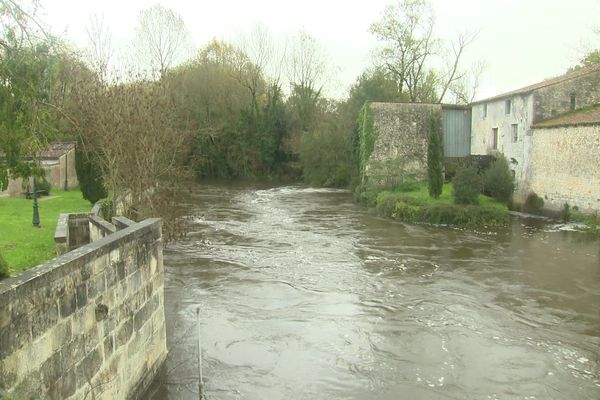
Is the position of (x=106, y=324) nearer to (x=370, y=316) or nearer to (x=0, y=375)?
(x=0, y=375)

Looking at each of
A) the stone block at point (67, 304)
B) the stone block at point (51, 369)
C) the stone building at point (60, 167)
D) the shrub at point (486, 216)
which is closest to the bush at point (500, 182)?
the shrub at point (486, 216)

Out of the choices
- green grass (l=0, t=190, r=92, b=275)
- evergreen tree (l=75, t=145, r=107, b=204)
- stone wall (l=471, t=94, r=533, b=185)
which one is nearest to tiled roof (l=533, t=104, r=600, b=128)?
stone wall (l=471, t=94, r=533, b=185)

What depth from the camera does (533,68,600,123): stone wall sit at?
82.6 feet

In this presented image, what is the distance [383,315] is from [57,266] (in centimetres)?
760

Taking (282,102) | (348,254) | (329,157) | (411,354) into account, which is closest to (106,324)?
(411,354)

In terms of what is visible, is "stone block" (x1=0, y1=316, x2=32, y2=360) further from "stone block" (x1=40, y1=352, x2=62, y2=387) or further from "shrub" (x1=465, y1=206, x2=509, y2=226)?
"shrub" (x1=465, y1=206, x2=509, y2=226)

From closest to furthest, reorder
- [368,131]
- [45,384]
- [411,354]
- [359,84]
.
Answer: [45,384]
[411,354]
[368,131]
[359,84]

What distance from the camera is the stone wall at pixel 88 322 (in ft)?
14.4

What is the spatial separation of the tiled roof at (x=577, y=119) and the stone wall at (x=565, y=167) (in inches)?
7.5

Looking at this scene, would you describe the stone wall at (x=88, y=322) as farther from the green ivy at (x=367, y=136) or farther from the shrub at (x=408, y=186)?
the green ivy at (x=367, y=136)

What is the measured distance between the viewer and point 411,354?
927cm

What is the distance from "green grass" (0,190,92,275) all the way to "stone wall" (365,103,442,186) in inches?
616

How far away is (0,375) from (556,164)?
23920 mm

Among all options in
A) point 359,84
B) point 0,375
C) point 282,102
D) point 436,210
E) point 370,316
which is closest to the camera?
point 0,375
